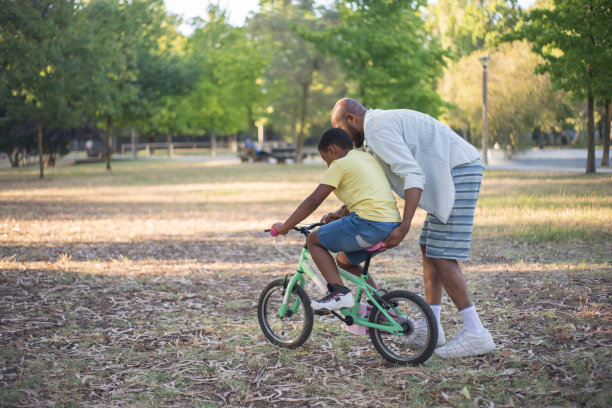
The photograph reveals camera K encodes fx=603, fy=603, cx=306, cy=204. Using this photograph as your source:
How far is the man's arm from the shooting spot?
4008 mm

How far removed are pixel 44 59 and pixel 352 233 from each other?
19.8 metres

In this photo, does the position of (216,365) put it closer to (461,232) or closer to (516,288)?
(461,232)

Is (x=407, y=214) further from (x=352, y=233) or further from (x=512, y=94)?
(x=512, y=94)

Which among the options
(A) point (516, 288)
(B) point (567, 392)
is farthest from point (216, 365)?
(A) point (516, 288)

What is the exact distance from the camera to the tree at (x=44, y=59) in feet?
65.5

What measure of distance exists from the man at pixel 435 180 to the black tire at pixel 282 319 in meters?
0.86

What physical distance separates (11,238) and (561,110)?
30.8m

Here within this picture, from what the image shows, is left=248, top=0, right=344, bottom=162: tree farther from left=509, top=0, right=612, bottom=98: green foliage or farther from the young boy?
the young boy

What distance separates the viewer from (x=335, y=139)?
14.0ft

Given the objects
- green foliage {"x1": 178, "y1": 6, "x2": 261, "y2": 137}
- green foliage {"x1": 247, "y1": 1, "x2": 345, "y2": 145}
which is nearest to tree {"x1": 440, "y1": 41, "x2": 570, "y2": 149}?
green foliage {"x1": 247, "y1": 1, "x2": 345, "y2": 145}

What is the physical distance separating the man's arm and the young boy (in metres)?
0.07

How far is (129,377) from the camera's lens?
421 centimetres

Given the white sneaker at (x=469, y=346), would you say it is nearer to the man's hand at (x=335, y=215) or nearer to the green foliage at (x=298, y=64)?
the man's hand at (x=335, y=215)

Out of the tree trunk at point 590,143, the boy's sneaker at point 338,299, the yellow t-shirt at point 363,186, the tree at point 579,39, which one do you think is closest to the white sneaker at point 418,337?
the boy's sneaker at point 338,299
